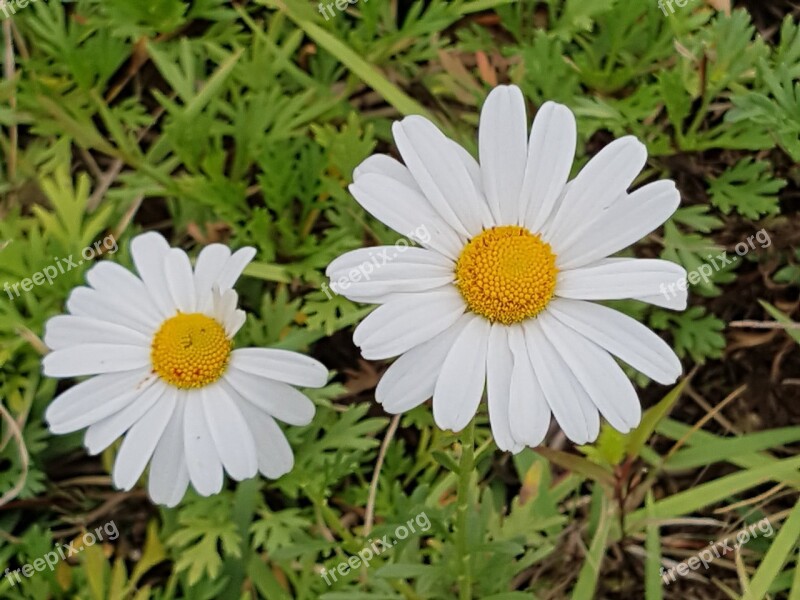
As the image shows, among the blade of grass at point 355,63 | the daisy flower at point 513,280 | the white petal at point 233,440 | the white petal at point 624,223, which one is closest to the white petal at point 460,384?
the daisy flower at point 513,280

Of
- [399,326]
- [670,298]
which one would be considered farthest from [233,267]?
[670,298]

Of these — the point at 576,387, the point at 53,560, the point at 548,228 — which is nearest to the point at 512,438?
the point at 576,387

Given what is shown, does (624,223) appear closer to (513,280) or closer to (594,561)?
(513,280)

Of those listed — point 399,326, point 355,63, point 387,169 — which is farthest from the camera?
point 355,63

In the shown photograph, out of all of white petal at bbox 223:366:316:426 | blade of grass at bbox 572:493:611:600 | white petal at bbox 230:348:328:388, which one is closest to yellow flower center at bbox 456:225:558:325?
white petal at bbox 230:348:328:388

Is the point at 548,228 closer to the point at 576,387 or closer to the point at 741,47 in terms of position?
the point at 576,387

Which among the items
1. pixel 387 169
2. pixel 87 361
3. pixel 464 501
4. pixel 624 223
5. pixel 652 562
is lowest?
pixel 652 562
